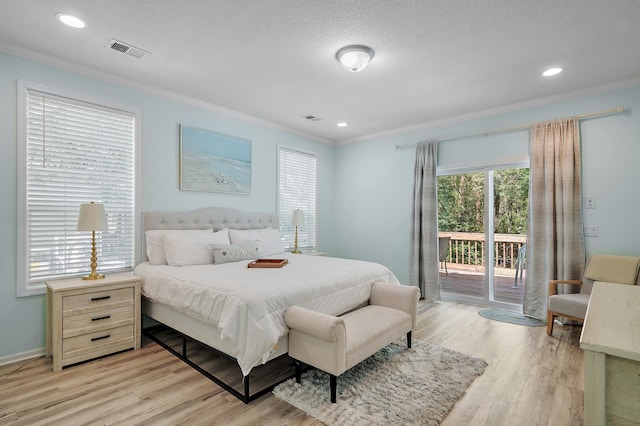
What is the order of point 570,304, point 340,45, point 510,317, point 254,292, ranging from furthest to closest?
point 510,317
point 570,304
point 340,45
point 254,292

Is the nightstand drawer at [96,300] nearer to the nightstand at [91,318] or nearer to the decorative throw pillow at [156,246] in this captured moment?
the nightstand at [91,318]

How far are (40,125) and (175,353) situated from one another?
8.10 feet

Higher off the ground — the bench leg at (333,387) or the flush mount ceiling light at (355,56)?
the flush mount ceiling light at (355,56)

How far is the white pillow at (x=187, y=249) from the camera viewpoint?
3.32 m

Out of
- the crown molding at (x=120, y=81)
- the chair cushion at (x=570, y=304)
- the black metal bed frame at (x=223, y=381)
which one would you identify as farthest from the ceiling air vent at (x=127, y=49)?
the chair cushion at (x=570, y=304)

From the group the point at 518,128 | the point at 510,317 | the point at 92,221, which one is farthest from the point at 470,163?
the point at 92,221

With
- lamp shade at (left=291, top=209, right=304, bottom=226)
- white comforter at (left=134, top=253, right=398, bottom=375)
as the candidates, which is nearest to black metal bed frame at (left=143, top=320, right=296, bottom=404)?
white comforter at (left=134, top=253, right=398, bottom=375)

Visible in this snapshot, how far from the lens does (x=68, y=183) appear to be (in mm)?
3066

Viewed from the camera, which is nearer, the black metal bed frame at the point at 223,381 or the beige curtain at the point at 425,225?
the black metal bed frame at the point at 223,381

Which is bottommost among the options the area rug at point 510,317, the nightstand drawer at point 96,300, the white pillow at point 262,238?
the area rug at point 510,317

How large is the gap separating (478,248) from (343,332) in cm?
334

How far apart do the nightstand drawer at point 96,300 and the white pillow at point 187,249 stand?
0.49m

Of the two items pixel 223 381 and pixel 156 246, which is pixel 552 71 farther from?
pixel 156 246

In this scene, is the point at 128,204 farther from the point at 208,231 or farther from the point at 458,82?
the point at 458,82
